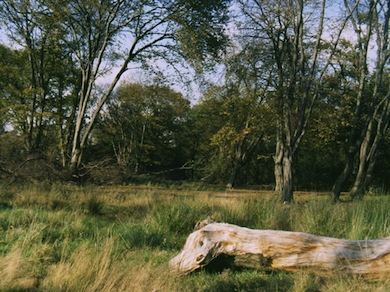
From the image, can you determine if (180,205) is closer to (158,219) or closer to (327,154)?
(158,219)

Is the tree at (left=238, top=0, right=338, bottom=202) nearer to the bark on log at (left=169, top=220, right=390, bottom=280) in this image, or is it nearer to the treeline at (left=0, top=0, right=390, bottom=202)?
the treeline at (left=0, top=0, right=390, bottom=202)

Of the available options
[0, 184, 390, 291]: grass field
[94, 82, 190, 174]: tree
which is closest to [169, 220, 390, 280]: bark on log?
[0, 184, 390, 291]: grass field

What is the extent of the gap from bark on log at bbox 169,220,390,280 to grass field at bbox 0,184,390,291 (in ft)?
0.50

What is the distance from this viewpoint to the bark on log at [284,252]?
4.86 meters

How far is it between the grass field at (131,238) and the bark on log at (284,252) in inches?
6.1

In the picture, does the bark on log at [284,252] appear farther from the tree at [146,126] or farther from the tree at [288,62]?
the tree at [146,126]

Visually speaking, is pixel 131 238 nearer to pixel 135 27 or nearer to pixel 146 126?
pixel 135 27

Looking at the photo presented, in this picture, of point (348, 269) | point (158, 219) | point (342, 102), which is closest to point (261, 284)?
point (348, 269)

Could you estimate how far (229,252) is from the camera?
211 inches

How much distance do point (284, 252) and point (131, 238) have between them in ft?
8.60

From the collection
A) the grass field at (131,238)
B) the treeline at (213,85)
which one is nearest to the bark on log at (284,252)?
the grass field at (131,238)

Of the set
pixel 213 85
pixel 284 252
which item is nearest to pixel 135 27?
pixel 213 85

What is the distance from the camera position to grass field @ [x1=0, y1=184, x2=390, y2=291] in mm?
3893

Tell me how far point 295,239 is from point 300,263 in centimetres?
33
